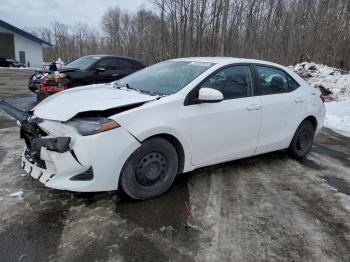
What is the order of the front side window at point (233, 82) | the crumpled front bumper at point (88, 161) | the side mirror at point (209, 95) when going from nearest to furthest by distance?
the crumpled front bumper at point (88, 161) < the side mirror at point (209, 95) < the front side window at point (233, 82)

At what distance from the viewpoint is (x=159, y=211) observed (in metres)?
3.73

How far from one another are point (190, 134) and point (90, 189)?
4.28 ft

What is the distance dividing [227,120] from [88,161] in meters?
1.88

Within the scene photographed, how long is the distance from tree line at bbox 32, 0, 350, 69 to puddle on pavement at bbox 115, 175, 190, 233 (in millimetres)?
19634

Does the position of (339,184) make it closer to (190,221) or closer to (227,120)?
(227,120)

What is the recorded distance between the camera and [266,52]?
30.9m

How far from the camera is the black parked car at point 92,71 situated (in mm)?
10062

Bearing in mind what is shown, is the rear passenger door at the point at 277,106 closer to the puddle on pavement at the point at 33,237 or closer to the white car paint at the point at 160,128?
the white car paint at the point at 160,128

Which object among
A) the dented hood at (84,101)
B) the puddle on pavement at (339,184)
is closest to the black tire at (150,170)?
the dented hood at (84,101)

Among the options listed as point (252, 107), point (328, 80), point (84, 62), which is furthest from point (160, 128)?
point (328, 80)

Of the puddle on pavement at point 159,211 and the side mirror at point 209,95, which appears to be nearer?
the puddle on pavement at point 159,211

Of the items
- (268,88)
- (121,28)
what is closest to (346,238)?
(268,88)

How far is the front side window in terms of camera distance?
4.50 metres

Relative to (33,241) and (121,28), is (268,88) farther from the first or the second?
(121,28)
